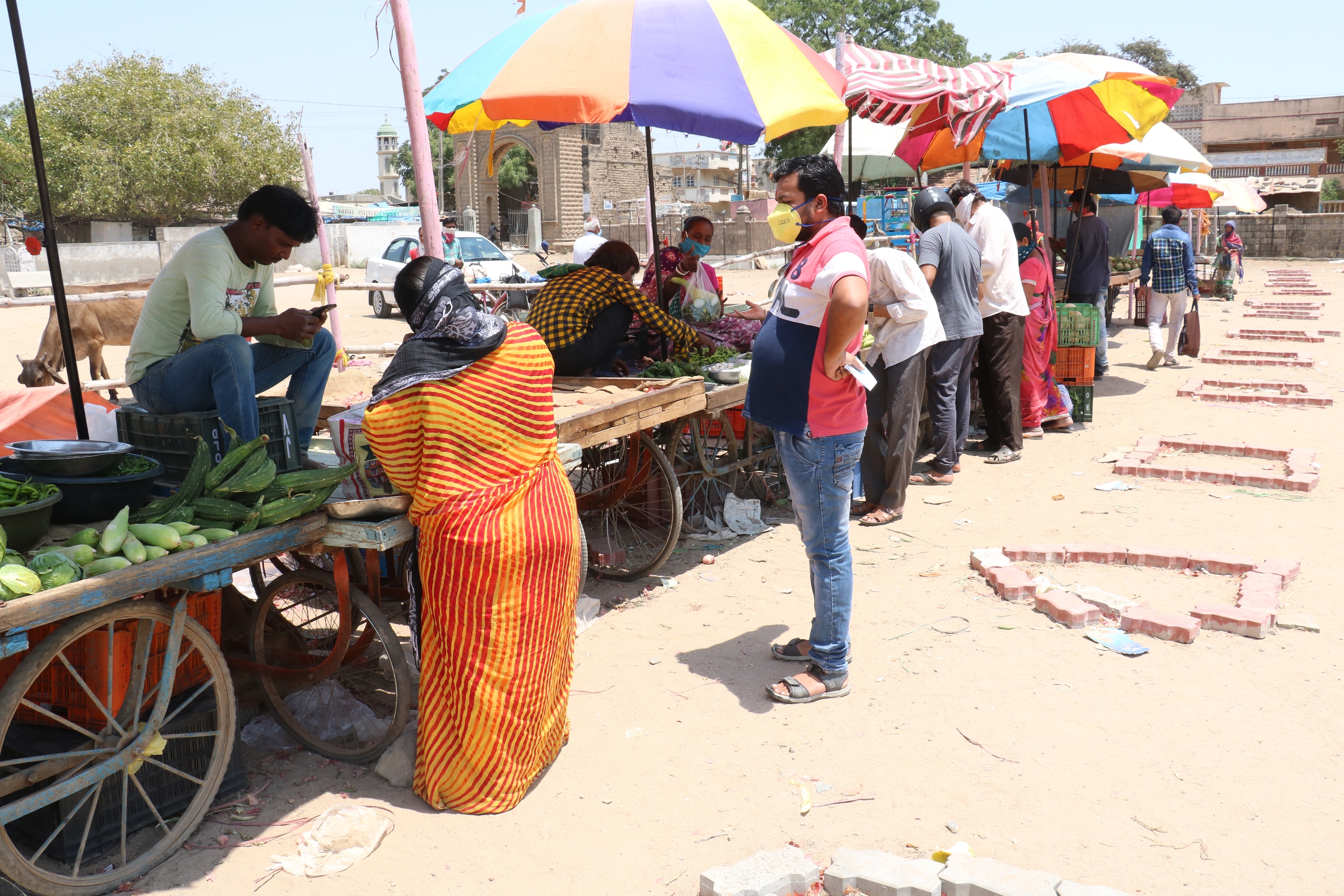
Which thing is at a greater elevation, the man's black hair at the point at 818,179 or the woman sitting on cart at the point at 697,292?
the man's black hair at the point at 818,179

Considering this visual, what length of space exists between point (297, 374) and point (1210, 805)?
3.78 m

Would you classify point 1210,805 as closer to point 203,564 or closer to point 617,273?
point 203,564

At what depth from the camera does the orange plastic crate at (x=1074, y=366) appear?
865 centimetres

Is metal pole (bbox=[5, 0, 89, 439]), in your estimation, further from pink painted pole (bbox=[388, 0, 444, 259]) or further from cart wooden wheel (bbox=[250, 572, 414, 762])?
pink painted pole (bbox=[388, 0, 444, 259])

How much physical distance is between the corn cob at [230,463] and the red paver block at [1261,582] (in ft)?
14.7

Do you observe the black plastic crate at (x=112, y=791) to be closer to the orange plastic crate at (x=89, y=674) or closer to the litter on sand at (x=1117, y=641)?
the orange plastic crate at (x=89, y=674)

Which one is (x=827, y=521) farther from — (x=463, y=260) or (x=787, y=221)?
(x=463, y=260)

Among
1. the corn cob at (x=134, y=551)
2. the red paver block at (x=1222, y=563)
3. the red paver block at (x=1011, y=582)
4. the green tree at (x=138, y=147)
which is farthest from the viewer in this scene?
the green tree at (x=138, y=147)

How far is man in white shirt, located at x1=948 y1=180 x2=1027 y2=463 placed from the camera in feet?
23.9

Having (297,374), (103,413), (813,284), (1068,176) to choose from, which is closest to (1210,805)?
(813,284)

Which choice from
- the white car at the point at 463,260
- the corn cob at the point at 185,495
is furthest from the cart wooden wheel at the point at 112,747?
the white car at the point at 463,260

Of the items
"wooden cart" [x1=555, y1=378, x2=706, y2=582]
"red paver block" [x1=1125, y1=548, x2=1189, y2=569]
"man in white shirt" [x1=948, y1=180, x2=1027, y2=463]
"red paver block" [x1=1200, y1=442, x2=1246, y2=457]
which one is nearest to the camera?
"wooden cart" [x1=555, y1=378, x2=706, y2=582]

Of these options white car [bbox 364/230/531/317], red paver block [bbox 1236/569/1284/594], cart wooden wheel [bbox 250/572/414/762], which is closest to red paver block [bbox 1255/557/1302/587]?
red paver block [bbox 1236/569/1284/594]

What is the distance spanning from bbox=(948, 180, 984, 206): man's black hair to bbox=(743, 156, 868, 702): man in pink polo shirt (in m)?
3.92
